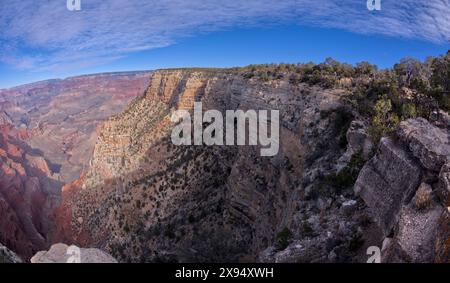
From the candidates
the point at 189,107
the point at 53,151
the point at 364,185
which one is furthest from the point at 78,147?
the point at 364,185

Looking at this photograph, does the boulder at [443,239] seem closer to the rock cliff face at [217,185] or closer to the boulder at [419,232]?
the boulder at [419,232]

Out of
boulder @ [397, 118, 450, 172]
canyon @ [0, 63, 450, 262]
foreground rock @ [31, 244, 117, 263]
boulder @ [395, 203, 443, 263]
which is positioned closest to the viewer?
boulder @ [395, 203, 443, 263]

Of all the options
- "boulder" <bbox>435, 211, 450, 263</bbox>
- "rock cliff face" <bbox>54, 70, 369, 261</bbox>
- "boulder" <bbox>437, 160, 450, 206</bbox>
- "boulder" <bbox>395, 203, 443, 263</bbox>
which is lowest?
"rock cliff face" <bbox>54, 70, 369, 261</bbox>

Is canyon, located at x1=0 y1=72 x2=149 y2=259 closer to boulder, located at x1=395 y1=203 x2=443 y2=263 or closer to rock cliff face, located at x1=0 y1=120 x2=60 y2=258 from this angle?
rock cliff face, located at x1=0 y1=120 x2=60 y2=258

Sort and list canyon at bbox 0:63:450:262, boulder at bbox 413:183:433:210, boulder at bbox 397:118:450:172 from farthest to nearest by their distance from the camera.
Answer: canyon at bbox 0:63:450:262 < boulder at bbox 397:118:450:172 < boulder at bbox 413:183:433:210

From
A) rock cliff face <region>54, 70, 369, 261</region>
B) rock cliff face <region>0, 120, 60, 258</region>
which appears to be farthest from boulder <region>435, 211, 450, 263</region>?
rock cliff face <region>0, 120, 60, 258</region>

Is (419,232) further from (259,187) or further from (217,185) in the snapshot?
(217,185)
